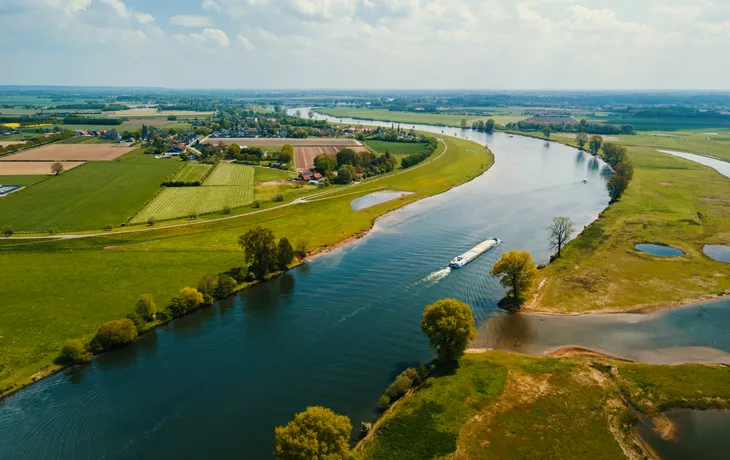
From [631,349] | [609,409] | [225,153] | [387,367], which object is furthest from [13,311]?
[225,153]

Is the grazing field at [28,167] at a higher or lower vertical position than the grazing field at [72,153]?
lower

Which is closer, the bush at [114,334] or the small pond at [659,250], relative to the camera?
the bush at [114,334]

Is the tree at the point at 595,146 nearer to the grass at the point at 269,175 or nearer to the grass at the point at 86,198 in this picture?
the grass at the point at 269,175

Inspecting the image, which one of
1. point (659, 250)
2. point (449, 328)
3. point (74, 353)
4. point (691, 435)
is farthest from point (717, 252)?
point (74, 353)

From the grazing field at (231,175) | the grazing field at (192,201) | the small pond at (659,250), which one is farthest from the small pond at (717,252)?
the grazing field at (231,175)

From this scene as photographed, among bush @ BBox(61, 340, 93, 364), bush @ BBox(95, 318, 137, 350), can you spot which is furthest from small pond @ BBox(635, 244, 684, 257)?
bush @ BBox(61, 340, 93, 364)

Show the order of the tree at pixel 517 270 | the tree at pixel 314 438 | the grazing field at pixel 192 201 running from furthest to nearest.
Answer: the grazing field at pixel 192 201
the tree at pixel 517 270
the tree at pixel 314 438
